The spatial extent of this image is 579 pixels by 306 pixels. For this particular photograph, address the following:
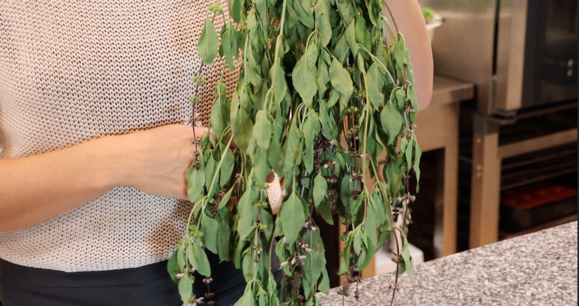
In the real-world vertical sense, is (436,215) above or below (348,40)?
below

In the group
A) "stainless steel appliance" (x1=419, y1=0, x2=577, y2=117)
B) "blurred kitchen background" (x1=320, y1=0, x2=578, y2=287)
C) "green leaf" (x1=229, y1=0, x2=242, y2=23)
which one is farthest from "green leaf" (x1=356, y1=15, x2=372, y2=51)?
"stainless steel appliance" (x1=419, y1=0, x2=577, y2=117)

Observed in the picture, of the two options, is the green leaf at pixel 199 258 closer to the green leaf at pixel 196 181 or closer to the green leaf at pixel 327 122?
the green leaf at pixel 196 181

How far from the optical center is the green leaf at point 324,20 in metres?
0.55

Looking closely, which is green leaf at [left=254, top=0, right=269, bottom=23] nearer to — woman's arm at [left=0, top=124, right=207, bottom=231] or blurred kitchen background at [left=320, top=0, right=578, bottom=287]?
woman's arm at [left=0, top=124, right=207, bottom=231]

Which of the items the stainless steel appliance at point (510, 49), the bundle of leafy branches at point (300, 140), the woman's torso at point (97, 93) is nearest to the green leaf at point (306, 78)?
the bundle of leafy branches at point (300, 140)

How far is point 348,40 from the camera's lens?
0.57 metres

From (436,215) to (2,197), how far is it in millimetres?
1841

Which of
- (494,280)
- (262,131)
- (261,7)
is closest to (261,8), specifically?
(261,7)

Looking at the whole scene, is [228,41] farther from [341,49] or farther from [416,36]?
[416,36]

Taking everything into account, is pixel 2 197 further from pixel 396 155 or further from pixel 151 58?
pixel 396 155

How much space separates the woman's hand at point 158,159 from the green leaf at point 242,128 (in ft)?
0.70

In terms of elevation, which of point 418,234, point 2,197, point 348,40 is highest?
point 348,40

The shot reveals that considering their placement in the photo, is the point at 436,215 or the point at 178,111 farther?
the point at 436,215

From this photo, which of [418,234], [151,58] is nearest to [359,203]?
[151,58]
